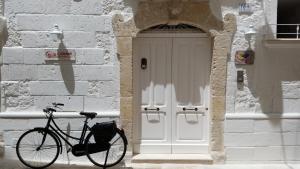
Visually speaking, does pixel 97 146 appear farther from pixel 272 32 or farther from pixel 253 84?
pixel 272 32

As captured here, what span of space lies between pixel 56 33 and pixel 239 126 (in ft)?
11.8

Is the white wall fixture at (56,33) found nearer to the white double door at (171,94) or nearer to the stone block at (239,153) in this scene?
the white double door at (171,94)

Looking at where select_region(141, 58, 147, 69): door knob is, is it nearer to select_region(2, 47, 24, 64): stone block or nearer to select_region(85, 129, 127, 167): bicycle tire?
select_region(85, 129, 127, 167): bicycle tire

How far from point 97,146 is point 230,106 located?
8.03ft

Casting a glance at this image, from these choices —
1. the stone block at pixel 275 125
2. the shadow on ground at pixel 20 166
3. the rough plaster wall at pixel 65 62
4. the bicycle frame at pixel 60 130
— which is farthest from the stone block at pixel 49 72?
the stone block at pixel 275 125

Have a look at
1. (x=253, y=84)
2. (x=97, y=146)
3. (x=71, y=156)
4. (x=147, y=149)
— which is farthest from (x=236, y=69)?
(x=71, y=156)

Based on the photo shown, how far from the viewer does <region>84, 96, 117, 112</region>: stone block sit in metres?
8.06

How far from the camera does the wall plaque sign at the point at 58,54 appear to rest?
26.1 ft

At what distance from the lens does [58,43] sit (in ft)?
26.1

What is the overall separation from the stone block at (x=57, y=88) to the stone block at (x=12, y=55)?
465mm

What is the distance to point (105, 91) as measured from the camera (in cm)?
805

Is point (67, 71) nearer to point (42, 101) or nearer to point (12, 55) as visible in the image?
point (42, 101)

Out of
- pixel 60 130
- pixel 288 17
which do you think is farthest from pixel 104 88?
pixel 288 17

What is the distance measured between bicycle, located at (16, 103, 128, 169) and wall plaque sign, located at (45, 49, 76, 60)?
831 millimetres
